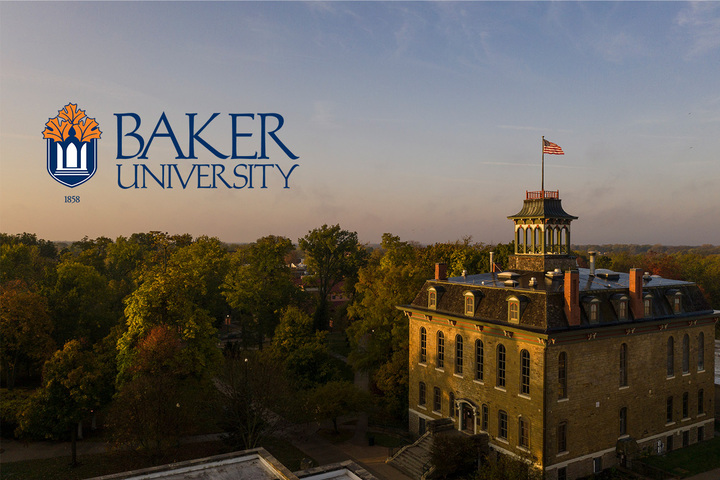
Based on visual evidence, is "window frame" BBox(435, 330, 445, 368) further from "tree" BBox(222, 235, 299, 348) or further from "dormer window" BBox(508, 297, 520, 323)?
"tree" BBox(222, 235, 299, 348)

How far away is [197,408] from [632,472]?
30.0 metres

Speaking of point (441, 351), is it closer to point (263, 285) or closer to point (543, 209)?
point (543, 209)

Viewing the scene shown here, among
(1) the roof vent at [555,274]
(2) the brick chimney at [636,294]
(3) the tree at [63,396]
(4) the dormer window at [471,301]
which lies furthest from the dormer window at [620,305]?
(3) the tree at [63,396]

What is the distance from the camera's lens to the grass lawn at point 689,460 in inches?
1319

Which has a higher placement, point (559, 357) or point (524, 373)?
point (559, 357)

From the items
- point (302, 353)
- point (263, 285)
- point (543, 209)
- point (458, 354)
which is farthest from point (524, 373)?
point (263, 285)

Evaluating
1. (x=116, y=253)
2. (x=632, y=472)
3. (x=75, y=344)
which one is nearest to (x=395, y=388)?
(x=632, y=472)

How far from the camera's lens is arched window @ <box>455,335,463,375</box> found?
1446 inches

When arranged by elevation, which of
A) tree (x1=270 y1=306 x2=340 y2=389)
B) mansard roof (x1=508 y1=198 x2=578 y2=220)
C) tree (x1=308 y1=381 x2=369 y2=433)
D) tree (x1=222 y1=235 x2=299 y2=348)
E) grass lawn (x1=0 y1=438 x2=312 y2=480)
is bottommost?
grass lawn (x1=0 y1=438 x2=312 y2=480)

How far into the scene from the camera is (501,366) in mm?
33500

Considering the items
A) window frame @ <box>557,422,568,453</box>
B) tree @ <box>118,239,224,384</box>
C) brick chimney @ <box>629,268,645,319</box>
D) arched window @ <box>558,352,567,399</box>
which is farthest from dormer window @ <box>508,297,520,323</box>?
tree @ <box>118,239,224,384</box>

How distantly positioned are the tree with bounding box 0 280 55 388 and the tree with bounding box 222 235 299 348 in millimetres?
20068

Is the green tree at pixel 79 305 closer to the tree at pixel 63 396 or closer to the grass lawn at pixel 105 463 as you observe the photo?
the tree at pixel 63 396

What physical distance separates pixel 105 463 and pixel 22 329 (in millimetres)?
18207
